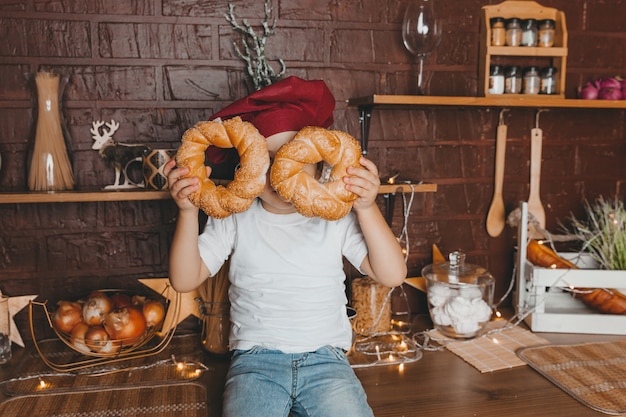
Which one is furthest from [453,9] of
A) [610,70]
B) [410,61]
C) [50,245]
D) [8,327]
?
[8,327]

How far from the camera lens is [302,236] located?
1390 millimetres

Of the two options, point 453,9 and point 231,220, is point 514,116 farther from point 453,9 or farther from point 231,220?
point 231,220

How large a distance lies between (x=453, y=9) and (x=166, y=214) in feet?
3.54

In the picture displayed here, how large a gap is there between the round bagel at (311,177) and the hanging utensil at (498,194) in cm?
83

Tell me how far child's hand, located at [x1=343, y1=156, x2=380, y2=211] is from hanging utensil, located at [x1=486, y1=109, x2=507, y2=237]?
0.79 m

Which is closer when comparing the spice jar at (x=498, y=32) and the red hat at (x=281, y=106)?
the red hat at (x=281, y=106)

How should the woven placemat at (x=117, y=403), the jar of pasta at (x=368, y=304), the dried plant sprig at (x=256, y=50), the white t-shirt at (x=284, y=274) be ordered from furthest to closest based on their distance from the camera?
1. the jar of pasta at (x=368, y=304)
2. the dried plant sprig at (x=256, y=50)
3. the white t-shirt at (x=284, y=274)
4. the woven placemat at (x=117, y=403)

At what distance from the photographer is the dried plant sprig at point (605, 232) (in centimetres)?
168

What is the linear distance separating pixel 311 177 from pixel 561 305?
1085mm

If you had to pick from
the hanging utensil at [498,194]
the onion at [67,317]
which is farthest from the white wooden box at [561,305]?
the onion at [67,317]

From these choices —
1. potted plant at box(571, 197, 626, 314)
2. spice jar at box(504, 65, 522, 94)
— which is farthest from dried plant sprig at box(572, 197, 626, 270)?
spice jar at box(504, 65, 522, 94)

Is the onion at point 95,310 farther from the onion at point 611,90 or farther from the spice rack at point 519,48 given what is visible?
the onion at point 611,90

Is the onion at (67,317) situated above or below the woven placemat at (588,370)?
above

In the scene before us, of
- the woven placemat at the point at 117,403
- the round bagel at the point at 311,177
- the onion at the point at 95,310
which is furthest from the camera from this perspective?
the onion at the point at 95,310
